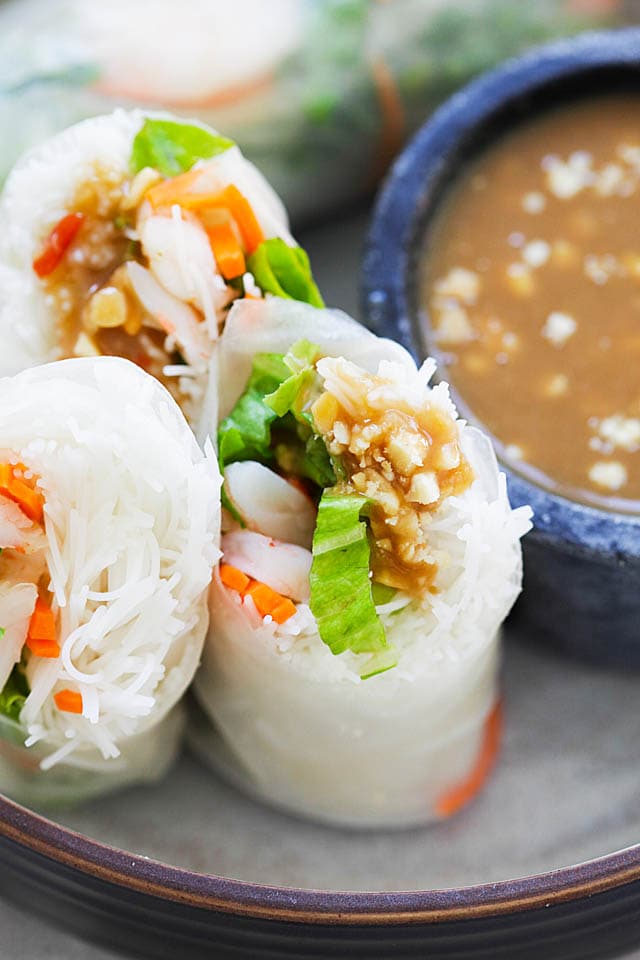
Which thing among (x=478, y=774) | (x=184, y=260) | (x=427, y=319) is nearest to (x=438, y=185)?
(x=427, y=319)

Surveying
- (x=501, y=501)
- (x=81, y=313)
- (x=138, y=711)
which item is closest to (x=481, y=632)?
(x=501, y=501)

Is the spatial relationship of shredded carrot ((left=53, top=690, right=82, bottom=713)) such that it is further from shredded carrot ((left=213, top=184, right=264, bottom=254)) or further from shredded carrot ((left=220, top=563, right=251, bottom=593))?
shredded carrot ((left=213, top=184, right=264, bottom=254))

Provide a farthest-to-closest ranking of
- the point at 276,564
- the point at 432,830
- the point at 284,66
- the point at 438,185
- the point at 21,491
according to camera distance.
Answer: the point at 284,66 → the point at 438,185 → the point at 432,830 → the point at 276,564 → the point at 21,491

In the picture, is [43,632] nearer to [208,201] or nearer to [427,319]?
[208,201]

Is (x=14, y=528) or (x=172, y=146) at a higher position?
(x=172, y=146)

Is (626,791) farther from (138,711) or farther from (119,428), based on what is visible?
(119,428)

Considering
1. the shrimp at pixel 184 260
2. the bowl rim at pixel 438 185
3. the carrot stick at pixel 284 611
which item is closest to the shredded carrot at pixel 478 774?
the bowl rim at pixel 438 185

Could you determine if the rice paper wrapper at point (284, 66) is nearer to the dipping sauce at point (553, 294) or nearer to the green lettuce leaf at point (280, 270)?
the dipping sauce at point (553, 294)
